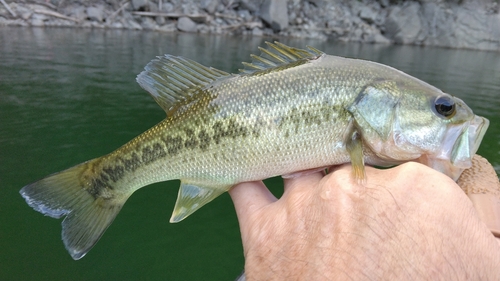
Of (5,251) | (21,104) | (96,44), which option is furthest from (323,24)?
(5,251)

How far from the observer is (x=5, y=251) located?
3.72 metres

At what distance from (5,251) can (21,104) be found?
4.56m

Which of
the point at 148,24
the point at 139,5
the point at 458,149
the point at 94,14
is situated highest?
the point at 458,149

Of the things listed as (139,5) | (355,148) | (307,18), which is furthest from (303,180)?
(307,18)

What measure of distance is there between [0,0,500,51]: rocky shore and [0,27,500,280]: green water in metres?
6.83

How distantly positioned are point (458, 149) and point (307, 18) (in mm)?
25951

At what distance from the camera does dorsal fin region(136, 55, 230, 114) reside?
1940 millimetres

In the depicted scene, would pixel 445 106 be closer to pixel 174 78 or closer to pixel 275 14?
pixel 174 78

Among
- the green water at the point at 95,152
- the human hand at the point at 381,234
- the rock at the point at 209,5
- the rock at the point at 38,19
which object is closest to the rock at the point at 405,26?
the rock at the point at 209,5

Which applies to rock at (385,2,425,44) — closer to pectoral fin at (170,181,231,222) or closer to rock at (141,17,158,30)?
rock at (141,17,158,30)

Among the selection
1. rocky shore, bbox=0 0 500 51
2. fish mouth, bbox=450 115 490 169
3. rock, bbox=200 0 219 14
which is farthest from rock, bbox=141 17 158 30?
fish mouth, bbox=450 115 490 169

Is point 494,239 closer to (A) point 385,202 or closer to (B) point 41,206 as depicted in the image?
(A) point 385,202

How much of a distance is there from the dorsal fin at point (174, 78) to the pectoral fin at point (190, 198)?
1.40 feet

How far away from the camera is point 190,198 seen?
196 cm
